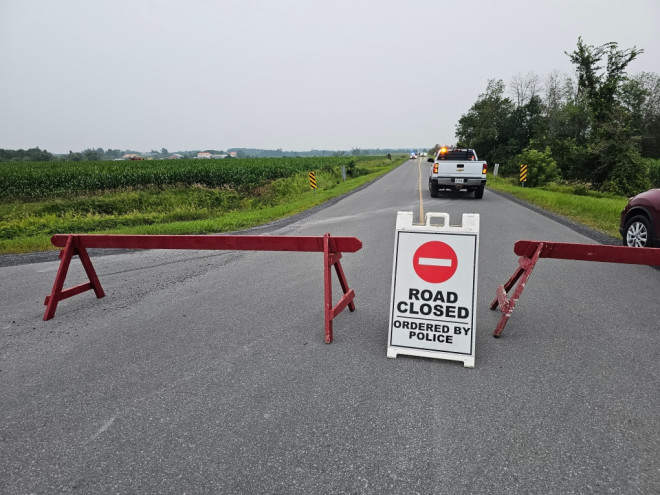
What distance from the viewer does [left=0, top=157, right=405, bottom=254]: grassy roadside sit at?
1102cm

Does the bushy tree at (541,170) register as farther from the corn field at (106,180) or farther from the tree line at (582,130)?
the corn field at (106,180)

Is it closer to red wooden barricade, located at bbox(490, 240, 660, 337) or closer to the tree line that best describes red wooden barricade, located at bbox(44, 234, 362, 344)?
red wooden barricade, located at bbox(490, 240, 660, 337)

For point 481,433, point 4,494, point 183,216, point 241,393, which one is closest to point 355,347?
point 241,393

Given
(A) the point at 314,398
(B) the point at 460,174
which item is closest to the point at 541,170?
(B) the point at 460,174

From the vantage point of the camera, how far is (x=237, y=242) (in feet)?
13.9

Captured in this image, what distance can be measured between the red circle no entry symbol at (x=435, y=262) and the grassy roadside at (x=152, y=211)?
328 inches

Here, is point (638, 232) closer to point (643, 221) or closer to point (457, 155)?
point (643, 221)

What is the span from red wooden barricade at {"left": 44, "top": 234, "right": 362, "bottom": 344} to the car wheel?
564 centimetres

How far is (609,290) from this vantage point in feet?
17.1

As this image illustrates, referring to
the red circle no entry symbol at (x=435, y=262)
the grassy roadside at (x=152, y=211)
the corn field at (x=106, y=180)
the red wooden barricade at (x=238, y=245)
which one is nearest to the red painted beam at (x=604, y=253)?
the red circle no entry symbol at (x=435, y=262)

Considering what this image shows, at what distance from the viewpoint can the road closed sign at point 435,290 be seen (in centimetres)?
342

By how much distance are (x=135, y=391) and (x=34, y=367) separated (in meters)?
1.25

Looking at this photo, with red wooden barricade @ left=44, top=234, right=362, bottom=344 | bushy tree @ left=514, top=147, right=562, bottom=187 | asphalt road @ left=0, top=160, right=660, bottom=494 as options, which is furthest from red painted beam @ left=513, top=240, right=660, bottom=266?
bushy tree @ left=514, top=147, right=562, bottom=187

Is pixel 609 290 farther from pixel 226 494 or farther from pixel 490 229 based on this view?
pixel 226 494
